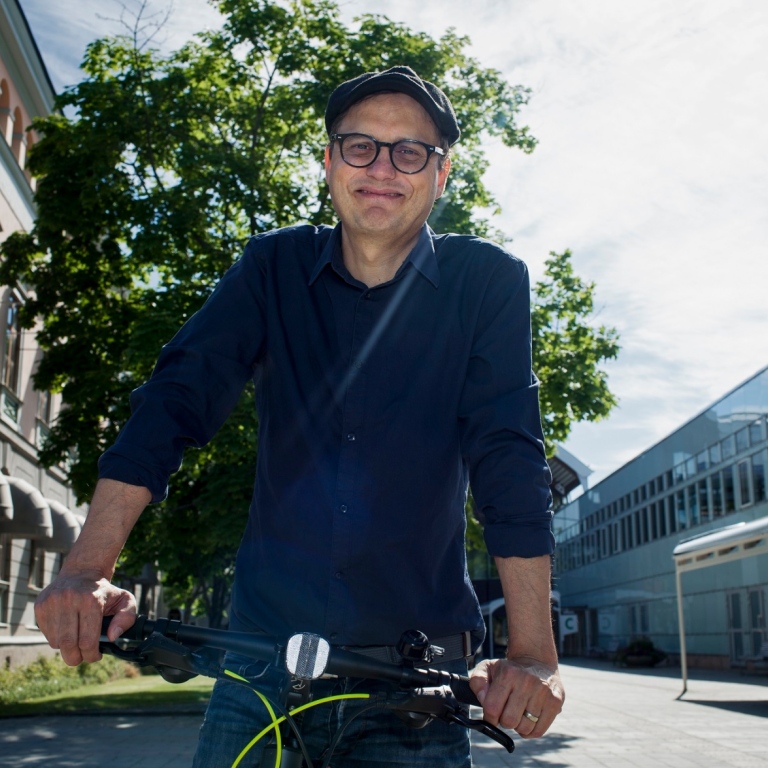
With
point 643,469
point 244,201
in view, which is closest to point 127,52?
point 244,201

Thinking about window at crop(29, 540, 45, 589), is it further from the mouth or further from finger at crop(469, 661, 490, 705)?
finger at crop(469, 661, 490, 705)

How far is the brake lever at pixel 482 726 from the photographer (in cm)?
158

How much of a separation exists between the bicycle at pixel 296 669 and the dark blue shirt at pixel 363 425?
1.04 feet

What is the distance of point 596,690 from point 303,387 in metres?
23.8

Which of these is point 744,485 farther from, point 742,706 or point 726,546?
point 742,706

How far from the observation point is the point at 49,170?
1845 cm

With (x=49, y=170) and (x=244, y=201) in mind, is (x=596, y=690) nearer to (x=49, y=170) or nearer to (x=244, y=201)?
(x=244, y=201)

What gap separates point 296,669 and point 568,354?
17.1 m

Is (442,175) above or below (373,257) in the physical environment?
above

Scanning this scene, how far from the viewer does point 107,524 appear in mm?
1823

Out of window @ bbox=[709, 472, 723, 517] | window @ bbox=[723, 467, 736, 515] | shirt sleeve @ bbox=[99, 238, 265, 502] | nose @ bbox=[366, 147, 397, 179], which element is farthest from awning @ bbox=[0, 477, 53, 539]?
window @ bbox=[709, 472, 723, 517]

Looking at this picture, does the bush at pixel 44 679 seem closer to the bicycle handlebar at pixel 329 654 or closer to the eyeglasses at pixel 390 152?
the eyeglasses at pixel 390 152

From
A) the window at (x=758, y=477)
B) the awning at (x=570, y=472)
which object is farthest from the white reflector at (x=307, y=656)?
the awning at (x=570, y=472)

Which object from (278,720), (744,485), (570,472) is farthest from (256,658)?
(570,472)
